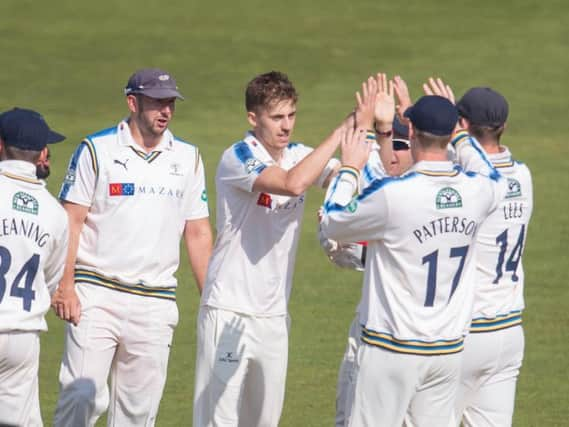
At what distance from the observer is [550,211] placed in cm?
1644

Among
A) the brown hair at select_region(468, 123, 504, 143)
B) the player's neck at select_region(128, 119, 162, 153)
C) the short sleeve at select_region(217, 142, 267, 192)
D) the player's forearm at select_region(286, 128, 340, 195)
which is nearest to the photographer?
the player's forearm at select_region(286, 128, 340, 195)

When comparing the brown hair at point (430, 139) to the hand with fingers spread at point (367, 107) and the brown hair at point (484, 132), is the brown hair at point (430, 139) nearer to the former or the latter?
the hand with fingers spread at point (367, 107)

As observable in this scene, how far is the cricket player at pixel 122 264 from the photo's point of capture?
328 inches

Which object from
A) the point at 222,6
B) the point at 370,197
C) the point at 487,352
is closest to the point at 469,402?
the point at 487,352

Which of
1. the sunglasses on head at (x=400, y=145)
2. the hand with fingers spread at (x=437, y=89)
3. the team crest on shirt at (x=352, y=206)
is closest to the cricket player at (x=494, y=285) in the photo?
the hand with fingers spread at (x=437, y=89)

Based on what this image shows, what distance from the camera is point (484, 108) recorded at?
307 inches

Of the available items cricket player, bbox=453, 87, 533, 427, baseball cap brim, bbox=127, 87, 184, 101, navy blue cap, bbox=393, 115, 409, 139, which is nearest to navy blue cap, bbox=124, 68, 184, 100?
baseball cap brim, bbox=127, 87, 184, 101

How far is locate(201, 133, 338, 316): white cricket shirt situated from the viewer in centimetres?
827

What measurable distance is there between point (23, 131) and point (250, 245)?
1691 millimetres

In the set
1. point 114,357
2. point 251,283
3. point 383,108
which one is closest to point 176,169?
point 251,283

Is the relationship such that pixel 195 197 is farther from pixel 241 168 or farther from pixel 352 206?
pixel 352 206

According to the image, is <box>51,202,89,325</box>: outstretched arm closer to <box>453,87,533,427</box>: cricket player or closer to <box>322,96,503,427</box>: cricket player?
<box>322,96,503,427</box>: cricket player

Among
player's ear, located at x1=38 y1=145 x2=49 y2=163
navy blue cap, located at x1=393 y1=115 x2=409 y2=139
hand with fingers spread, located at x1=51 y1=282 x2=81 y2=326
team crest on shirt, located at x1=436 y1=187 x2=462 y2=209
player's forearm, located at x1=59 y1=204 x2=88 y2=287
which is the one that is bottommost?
hand with fingers spread, located at x1=51 y1=282 x2=81 y2=326

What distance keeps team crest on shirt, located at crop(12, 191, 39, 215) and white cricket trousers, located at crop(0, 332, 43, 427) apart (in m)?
0.72
